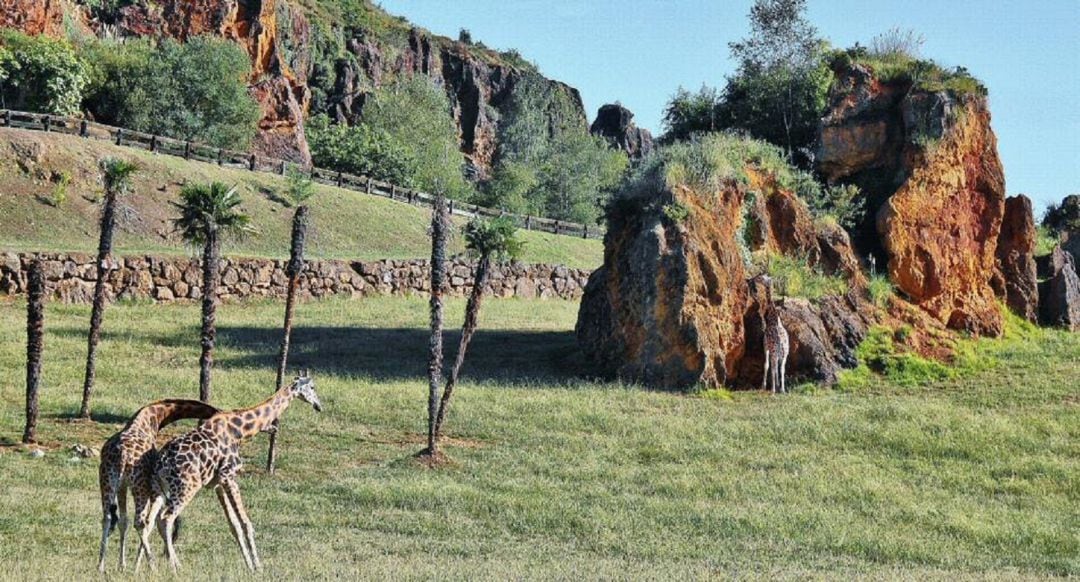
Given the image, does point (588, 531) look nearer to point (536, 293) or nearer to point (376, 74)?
point (536, 293)

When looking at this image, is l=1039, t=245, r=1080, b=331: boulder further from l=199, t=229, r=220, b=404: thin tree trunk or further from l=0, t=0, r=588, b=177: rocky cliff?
l=0, t=0, r=588, b=177: rocky cliff

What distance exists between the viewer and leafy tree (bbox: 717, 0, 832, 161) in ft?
180

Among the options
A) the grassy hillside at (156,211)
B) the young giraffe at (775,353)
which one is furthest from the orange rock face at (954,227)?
the grassy hillside at (156,211)

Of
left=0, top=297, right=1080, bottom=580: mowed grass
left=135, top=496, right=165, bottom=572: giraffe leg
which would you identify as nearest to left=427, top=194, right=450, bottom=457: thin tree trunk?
left=0, top=297, right=1080, bottom=580: mowed grass

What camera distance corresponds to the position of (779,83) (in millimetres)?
55375

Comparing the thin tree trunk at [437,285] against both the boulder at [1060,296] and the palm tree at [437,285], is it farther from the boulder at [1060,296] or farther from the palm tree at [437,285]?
the boulder at [1060,296]

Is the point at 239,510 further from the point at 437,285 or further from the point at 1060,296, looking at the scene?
the point at 1060,296

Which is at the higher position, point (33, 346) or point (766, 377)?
point (766, 377)

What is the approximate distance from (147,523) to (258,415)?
273cm

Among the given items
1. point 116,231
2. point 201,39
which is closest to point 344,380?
point 116,231

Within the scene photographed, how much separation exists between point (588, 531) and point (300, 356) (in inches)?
891

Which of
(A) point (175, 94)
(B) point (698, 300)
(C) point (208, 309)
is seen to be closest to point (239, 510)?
(C) point (208, 309)

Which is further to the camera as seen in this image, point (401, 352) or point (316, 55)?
point (316, 55)

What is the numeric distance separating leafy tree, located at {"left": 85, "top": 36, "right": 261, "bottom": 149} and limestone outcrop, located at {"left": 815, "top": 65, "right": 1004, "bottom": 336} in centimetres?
5674
